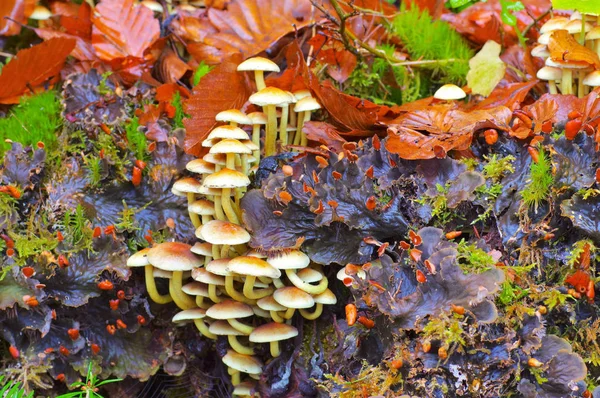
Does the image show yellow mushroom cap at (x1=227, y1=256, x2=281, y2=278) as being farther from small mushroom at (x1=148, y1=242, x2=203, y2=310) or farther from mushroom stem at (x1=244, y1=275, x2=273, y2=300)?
small mushroom at (x1=148, y1=242, x2=203, y2=310)

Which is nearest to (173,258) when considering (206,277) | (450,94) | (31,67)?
(206,277)

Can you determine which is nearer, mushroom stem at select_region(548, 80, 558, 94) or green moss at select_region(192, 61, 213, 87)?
mushroom stem at select_region(548, 80, 558, 94)

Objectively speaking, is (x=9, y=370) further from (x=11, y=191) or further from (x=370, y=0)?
(x=370, y=0)

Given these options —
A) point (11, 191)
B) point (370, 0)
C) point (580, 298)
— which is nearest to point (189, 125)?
point (11, 191)

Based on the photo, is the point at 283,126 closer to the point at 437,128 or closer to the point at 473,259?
the point at 437,128

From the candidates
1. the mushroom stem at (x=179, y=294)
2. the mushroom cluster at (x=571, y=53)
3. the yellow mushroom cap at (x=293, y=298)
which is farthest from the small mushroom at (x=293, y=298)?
the mushroom cluster at (x=571, y=53)

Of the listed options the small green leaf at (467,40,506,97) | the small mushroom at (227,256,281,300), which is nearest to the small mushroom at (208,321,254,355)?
the small mushroom at (227,256,281,300)
